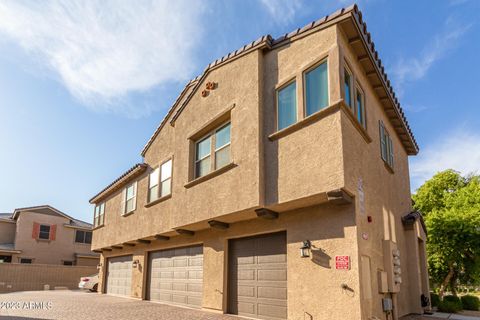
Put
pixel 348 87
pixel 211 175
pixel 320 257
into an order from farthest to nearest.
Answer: pixel 211 175, pixel 348 87, pixel 320 257

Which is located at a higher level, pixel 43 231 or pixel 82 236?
pixel 43 231

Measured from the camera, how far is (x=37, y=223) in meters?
37.6

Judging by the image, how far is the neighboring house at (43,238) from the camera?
3628cm

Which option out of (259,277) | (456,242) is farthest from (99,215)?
(456,242)

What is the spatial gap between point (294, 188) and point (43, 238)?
1434 inches

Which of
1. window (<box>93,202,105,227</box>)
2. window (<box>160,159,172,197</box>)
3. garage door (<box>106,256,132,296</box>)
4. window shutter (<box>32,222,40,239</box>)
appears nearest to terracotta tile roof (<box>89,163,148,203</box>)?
window (<box>93,202,105,227</box>)

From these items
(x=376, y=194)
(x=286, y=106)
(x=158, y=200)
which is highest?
(x=286, y=106)

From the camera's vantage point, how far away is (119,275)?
20.3 meters

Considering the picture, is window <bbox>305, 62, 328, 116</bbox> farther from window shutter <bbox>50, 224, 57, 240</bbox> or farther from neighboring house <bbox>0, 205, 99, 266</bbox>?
window shutter <bbox>50, 224, 57, 240</bbox>

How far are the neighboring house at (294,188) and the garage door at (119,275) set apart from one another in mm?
4394

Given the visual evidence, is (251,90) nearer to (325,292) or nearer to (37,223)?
(325,292)

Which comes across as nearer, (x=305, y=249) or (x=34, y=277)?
(x=305, y=249)

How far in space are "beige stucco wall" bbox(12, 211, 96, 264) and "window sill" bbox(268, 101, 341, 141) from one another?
35.6 m

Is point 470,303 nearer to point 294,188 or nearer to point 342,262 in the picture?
point 342,262
